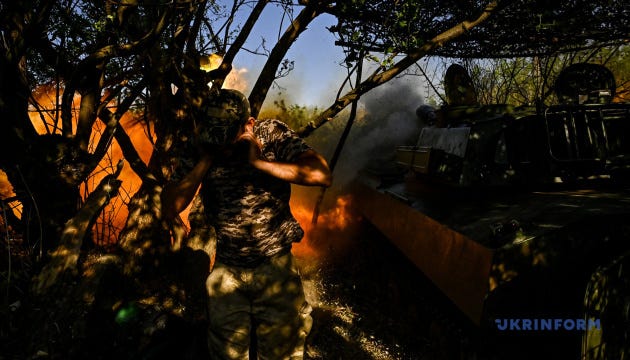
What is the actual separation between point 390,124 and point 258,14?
25.5 feet

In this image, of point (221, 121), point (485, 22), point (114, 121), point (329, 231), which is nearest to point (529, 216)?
point (221, 121)

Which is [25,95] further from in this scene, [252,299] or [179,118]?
[252,299]

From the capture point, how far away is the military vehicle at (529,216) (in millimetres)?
2850

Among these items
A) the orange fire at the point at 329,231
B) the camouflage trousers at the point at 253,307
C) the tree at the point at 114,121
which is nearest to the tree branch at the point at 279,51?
the tree at the point at 114,121

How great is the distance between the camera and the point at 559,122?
4.26 m

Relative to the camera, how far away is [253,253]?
2658 mm

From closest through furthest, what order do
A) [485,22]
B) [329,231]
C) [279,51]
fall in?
[279,51], [485,22], [329,231]

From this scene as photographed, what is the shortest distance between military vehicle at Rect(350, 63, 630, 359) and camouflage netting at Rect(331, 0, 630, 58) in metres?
0.80

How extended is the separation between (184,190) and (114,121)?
210 cm

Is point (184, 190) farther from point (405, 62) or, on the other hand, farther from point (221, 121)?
point (405, 62)

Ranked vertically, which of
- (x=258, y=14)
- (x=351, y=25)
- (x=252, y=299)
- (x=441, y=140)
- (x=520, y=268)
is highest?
(x=258, y=14)

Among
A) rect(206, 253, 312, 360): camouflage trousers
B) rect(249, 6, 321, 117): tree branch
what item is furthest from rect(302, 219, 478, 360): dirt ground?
rect(249, 6, 321, 117): tree branch

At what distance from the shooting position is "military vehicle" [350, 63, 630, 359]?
2.85m

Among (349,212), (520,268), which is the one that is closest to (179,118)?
(520,268)
